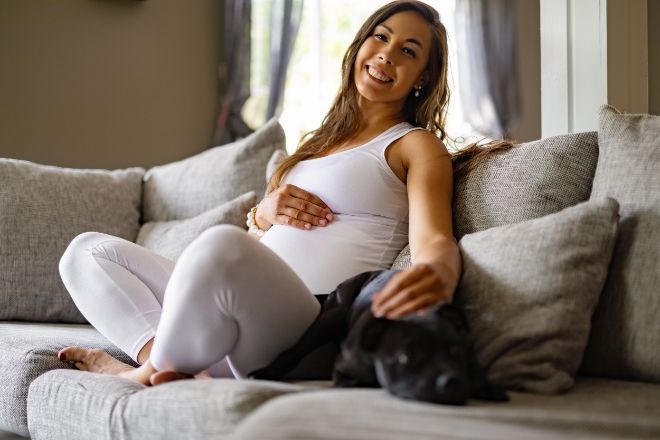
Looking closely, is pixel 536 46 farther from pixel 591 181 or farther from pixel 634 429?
pixel 634 429

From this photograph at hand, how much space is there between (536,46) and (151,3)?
2.69m

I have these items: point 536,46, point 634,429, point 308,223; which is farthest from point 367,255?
point 536,46

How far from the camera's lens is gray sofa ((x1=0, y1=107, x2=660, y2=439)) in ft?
3.71

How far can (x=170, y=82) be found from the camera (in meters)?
4.75

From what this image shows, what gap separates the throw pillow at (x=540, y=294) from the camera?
1.44 metres

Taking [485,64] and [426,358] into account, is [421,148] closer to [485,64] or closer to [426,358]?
[426,358]

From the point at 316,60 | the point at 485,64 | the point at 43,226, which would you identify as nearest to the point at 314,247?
the point at 43,226

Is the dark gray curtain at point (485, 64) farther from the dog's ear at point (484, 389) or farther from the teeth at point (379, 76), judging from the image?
→ the dog's ear at point (484, 389)

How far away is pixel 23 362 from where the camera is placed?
190 centimetres

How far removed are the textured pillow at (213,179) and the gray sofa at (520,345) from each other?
0.69 metres

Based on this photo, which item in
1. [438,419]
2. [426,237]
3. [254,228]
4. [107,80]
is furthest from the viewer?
[107,80]

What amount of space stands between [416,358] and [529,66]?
197 inches

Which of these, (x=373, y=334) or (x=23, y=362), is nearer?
(x=373, y=334)

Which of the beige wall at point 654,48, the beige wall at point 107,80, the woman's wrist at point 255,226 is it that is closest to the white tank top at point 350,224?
the woman's wrist at point 255,226
